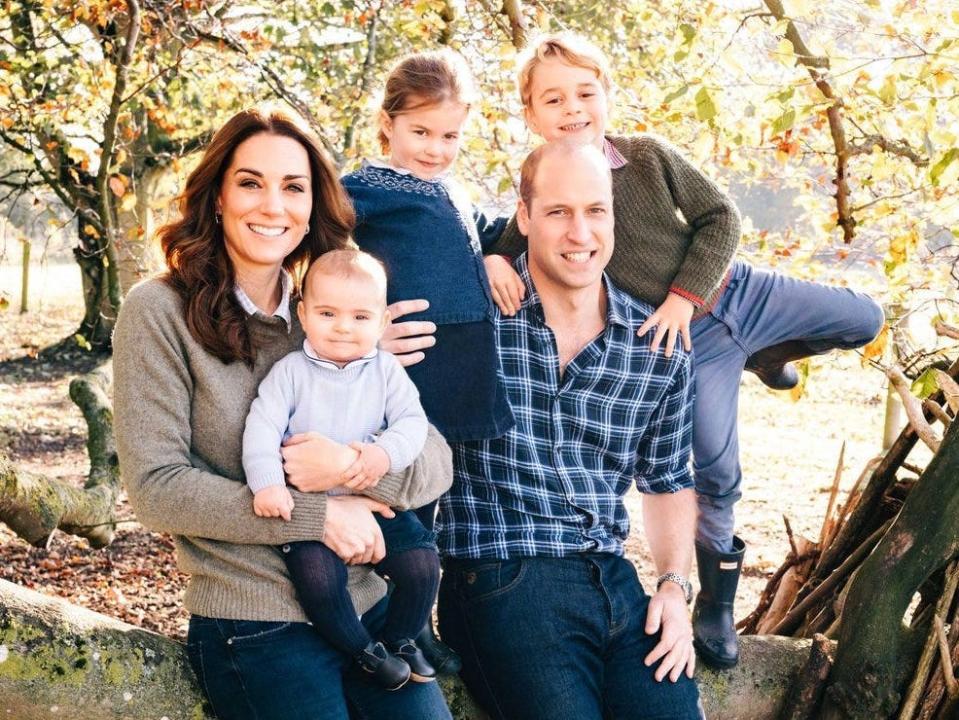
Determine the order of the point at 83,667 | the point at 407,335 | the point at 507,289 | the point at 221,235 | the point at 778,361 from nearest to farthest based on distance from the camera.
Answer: the point at 83,667 → the point at 221,235 → the point at 407,335 → the point at 507,289 → the point at 778,361

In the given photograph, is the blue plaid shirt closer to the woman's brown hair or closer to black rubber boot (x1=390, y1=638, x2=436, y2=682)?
black rubber boot (x1=390, y1=638, x2=436, y2=682)

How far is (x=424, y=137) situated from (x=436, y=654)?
155 cm

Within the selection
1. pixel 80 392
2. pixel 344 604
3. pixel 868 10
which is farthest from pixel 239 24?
pixel 344 604

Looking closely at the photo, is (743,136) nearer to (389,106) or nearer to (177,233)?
(389,106)

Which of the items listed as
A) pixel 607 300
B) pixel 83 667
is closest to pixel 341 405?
pixel 83 667

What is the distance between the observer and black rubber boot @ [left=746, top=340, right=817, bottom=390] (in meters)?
3.69

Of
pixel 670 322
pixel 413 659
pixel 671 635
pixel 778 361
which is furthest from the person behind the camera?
pixel 778 361

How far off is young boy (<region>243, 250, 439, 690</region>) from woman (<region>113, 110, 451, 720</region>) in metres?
0.05

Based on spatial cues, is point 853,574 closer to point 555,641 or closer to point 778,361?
point 778,361

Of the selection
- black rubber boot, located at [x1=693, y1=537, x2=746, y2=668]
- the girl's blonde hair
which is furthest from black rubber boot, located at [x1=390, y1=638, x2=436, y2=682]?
the girl's blonde hair

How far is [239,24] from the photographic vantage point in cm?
1031

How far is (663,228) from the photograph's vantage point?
3299mm

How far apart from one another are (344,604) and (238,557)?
0.89ft

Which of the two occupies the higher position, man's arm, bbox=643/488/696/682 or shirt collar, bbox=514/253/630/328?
shirt collar, bbox=514/253/630/328
